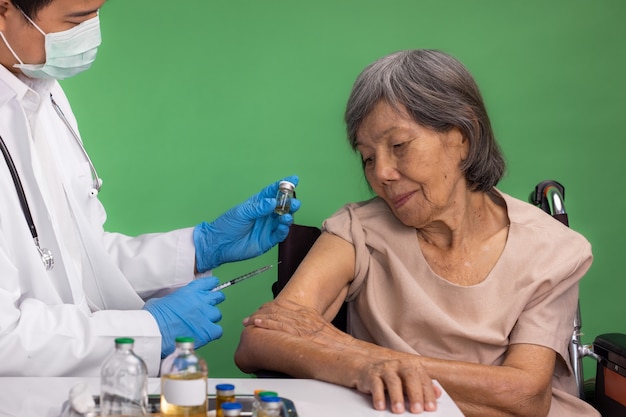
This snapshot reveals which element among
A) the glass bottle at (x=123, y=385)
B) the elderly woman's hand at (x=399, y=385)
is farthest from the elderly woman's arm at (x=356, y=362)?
the glass bottle at (x=123, y=385)

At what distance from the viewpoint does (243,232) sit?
2.50 metres

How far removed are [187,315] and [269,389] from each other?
2.07ft

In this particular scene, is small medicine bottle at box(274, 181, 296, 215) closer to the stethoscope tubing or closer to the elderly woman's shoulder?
the elderly woman's shoulder

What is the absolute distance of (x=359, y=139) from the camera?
207cm

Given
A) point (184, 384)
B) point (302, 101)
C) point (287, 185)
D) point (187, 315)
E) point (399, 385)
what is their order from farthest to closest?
point (302, 101) → point (287, 185) → point (187, 315) → point (399, 385) → point (184, 384)

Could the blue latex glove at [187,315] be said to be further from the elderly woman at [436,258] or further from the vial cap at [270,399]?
the vial cap at [270,399]

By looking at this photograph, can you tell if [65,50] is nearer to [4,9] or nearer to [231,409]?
[4,9]

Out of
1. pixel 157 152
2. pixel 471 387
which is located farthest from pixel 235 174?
pixel 471 387

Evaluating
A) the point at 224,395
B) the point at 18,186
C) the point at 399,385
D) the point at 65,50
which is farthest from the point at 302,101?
the point at 224,395

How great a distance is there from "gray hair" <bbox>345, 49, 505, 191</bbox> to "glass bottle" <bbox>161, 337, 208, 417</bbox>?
909mm

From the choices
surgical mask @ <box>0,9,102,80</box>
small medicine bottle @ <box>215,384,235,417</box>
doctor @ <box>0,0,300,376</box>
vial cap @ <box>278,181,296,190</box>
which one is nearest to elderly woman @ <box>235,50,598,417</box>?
vial cap @ <box>278,181,296,190</box>

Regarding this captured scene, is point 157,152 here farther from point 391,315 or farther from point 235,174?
point 391,315

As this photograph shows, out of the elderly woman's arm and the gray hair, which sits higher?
the gray hair

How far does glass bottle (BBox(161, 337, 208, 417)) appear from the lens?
4.17 ft
